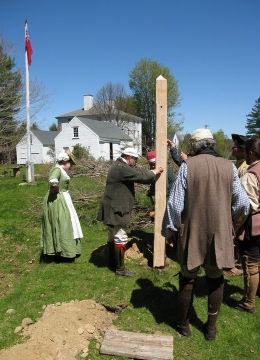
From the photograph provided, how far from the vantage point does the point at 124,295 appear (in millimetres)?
3871

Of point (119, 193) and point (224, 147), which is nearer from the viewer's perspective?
point (119, 193)

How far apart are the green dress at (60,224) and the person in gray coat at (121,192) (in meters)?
0.85

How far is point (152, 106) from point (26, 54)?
34659 mm

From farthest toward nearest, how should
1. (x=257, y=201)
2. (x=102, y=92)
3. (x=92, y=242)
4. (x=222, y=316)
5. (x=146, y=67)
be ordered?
(x=102, y=92), (x=146, y=67), (x=92, y=242), (x=222, y=316), (x=257, y=201)

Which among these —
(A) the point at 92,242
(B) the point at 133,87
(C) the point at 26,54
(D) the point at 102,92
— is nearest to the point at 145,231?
(A) the point at 92,242

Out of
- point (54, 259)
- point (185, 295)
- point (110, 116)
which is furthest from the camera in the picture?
point (110, 116)

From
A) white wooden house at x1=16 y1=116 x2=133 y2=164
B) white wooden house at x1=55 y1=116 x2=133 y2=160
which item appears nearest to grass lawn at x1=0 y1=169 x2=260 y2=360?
white wooden house at x1=16 y1=116 x2=133 y2=164

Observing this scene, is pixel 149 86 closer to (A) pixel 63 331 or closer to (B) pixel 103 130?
(B) pixel 103 130

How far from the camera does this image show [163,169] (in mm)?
4203

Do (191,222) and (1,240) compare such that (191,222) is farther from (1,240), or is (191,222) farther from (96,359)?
(1,240)

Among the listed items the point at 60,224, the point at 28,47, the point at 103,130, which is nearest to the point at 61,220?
the point at 60,224

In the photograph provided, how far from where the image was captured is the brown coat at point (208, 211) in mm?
2508

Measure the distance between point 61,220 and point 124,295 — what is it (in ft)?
5.71

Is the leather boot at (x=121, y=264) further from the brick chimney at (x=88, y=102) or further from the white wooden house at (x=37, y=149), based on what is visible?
the brick chimney at (x=88, y=102)
